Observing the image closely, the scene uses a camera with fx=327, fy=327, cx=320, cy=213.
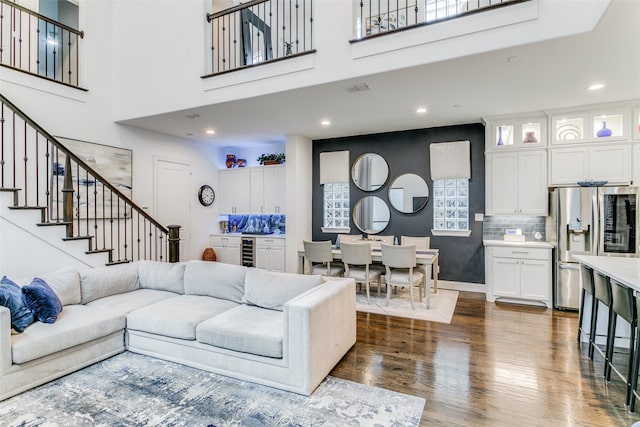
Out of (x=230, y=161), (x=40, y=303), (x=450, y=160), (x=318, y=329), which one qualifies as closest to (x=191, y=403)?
(x=318, y=329)

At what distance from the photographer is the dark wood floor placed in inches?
89.4

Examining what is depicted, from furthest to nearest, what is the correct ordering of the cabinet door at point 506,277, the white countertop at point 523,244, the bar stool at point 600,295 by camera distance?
the cabinet door at point 506,277 < the white countertop at point 523,244 < the bar stool at point 600,295

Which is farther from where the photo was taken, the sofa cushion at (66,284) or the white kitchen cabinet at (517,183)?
the white kitchen cabinet at (517,183)

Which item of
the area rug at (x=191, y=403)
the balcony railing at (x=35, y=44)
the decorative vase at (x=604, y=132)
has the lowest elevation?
the area rug at (x=191, y=403)

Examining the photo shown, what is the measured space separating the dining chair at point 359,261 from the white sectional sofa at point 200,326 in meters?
1.43

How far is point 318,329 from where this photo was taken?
8.45 feet

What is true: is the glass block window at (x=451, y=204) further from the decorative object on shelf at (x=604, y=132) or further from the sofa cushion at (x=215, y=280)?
the sofa cushion at (x=215, y=280)

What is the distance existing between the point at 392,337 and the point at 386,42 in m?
3.19

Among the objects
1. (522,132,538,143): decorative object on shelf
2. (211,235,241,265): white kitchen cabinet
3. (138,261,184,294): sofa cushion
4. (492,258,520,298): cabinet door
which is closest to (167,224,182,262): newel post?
(138,261,184,294): sofa cushion

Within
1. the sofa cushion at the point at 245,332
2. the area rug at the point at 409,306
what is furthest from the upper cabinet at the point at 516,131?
the sofa cushion at the point at 245,332

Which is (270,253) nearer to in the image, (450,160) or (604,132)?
(450,160)

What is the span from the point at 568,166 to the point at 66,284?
6.46 metres

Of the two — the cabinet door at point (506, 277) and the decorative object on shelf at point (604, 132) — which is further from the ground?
the decorative object on shelf at point (604, 132)

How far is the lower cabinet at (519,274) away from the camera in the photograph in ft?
15.5
